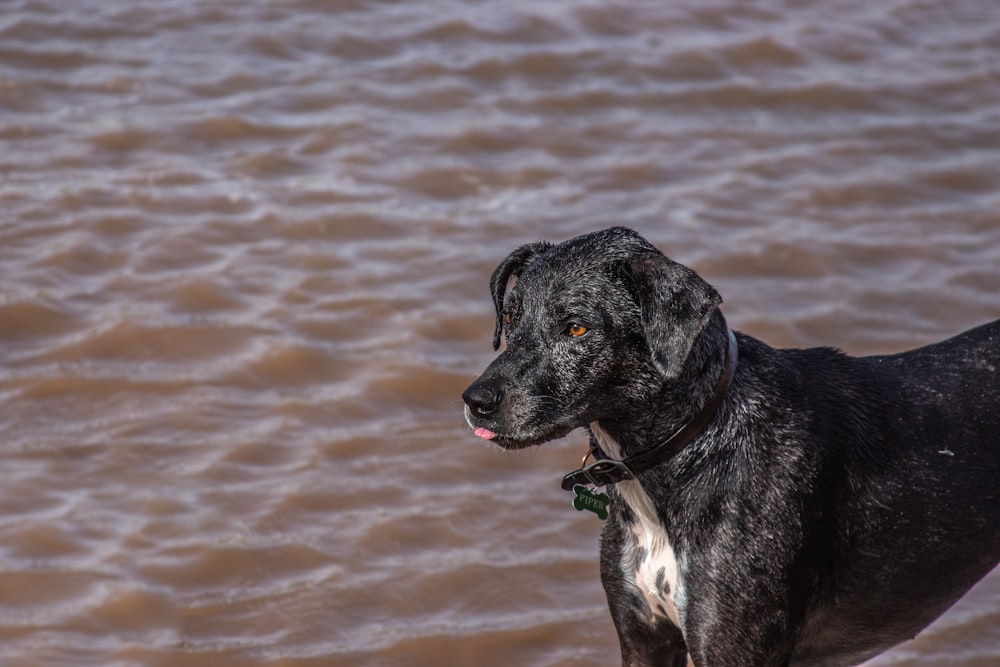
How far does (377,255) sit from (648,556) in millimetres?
4599

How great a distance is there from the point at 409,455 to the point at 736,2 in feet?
21.5

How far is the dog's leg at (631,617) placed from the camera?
4.86 m

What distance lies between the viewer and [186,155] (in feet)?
32.9

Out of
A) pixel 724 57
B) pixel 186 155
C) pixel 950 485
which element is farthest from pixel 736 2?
pixel 950 485

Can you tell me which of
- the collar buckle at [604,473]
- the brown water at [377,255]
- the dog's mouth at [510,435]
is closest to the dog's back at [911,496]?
the collar buckle at [604,473]

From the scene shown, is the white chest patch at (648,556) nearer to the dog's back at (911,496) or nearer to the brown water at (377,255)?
the dog's back at (911,496)

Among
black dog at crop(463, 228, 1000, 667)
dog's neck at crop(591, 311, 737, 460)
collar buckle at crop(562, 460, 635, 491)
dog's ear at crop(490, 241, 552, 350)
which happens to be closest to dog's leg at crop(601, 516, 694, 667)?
black dog at crop(463, 228, 1000, 667)

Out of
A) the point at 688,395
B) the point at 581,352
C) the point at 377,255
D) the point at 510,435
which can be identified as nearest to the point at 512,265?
the point at 581,352

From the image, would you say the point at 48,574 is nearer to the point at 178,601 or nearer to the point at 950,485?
the point at 178,601

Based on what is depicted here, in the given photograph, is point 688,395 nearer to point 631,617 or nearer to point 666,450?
point 666,450

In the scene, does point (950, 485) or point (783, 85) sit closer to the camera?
point (950, 485)

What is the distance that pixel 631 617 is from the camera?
4.89m

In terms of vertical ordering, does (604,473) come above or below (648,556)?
above

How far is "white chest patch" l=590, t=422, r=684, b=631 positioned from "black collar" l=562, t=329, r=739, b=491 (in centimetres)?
8
